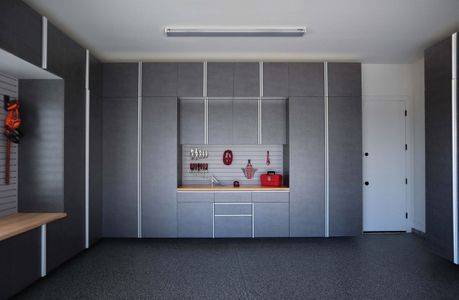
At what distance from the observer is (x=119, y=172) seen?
4.59m

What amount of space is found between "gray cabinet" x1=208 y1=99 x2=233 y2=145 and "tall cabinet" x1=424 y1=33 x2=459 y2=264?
2.76 metres

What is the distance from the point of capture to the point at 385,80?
5.16 meters

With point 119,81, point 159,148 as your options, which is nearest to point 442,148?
point 159,148

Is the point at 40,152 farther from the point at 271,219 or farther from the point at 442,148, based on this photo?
the point at 442,148

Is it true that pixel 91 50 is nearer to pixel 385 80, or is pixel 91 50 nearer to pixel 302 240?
pixel 302 240

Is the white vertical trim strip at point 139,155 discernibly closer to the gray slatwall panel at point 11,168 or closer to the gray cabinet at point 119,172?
the gray cabinet at point 119,172

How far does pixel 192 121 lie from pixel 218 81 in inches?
30.0

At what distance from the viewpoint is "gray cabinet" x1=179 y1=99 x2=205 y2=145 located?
4781 millimetres

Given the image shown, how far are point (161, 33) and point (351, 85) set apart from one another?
297 cm

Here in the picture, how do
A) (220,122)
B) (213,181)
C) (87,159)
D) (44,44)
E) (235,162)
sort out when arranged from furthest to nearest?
(235,162) → (213,181) → (220,122) → (87,159) → (44,44)

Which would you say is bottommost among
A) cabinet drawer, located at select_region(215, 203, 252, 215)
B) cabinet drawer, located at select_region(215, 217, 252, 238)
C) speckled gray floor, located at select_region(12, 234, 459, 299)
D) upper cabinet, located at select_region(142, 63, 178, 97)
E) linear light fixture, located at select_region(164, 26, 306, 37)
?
speckled gray floor, located at select_region(12, 234, 459, 299)

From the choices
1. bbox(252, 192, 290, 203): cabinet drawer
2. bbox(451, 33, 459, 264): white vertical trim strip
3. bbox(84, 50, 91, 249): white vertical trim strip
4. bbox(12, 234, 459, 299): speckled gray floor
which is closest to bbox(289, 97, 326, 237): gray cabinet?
bbox(252, 192, 290, 203): cabinet drawer

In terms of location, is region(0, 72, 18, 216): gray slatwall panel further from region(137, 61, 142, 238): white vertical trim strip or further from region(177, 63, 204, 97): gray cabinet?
region(177, 63, 204, 97): gray cabinet

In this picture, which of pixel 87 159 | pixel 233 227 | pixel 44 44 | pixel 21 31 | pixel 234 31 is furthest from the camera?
pixel 233 227
